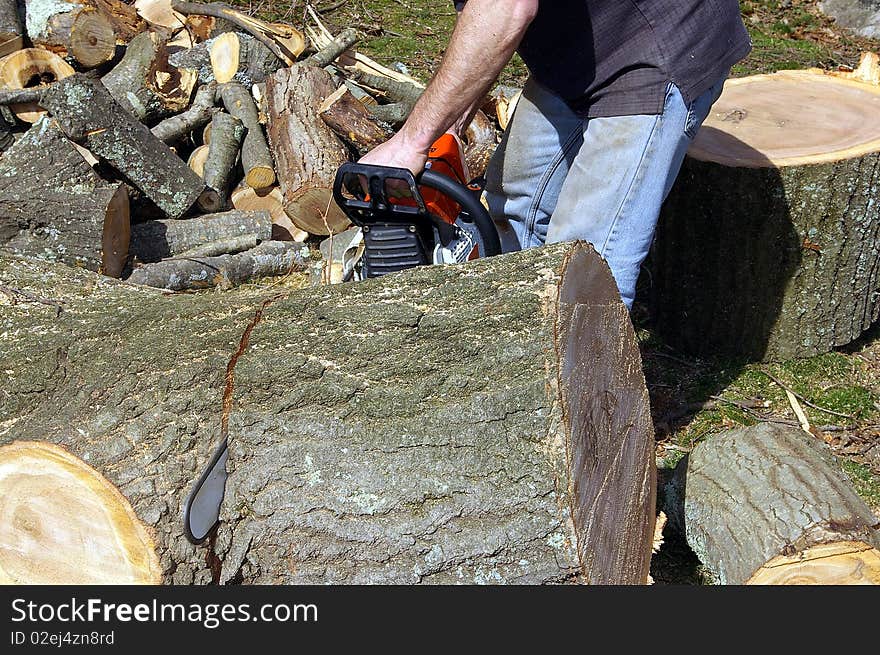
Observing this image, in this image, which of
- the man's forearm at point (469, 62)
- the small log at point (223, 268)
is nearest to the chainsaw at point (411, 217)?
the man's forearm at point (469, 62)

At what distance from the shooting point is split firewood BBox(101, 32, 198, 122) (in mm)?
5090

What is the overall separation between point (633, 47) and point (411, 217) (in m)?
0.80

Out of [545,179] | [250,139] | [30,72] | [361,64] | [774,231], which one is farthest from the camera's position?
[361,64]

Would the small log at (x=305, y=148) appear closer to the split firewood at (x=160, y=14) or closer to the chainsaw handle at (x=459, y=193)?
the split firewood at (x=160, y=14)

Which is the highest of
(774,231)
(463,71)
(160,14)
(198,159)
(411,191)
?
(463,71)

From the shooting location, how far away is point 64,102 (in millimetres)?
4242

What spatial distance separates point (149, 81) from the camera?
518 centimetres

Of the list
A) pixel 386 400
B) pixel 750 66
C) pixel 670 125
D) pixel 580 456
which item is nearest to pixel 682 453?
pixel 670 125

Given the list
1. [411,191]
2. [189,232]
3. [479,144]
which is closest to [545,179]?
[411,191]

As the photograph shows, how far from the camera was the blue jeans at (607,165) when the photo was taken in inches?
97.7

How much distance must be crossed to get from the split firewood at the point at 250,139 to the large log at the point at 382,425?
2870mm

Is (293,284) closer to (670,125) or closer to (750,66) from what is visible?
(670,125)

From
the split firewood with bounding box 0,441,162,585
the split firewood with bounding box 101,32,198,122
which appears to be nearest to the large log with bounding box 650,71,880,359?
the split firewood with bounding box 0,441,162,585

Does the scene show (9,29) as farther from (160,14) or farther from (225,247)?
(225,247)
